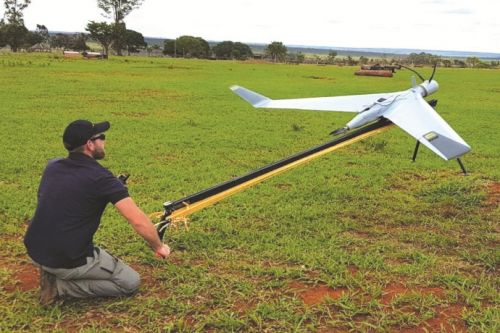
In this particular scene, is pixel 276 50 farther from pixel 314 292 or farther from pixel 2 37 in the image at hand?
pixel 314 292

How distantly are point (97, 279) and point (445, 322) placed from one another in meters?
3.22

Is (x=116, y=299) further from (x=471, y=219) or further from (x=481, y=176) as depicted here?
(x=481, y=176)

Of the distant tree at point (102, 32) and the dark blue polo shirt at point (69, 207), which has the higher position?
the distant tree at point (102, 32)

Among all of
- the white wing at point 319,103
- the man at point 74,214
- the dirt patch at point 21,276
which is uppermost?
the white wing at point 319,103

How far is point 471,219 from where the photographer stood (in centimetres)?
685

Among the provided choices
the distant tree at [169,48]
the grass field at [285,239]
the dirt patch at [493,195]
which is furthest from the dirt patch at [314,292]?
the distant tree at [169,48]

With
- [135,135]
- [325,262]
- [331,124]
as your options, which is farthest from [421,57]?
[325,262]

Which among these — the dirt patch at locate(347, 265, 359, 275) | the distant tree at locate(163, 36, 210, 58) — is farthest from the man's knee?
the distant tree at locate(163, 36, 210, 58)

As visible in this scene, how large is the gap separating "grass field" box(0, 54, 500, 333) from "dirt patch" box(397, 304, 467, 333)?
2 centimetres

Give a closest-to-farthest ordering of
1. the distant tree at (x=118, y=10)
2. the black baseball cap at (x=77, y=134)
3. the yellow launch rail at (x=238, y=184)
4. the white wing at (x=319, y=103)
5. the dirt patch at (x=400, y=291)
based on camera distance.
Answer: the black baseball cap at (x=77, y=134), the dirt patch at (x=400, y=291), the yellow launch rail at (x=238, y=184), the white wing at (x=319, y=103), the distant tree at (x=118, y=10)

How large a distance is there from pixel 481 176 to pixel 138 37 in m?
94.5

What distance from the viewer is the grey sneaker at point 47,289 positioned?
4.32 m

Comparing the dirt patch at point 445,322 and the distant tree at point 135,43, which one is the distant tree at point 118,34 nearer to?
the distant tree at point 135,43

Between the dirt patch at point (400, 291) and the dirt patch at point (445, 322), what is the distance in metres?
0.26
